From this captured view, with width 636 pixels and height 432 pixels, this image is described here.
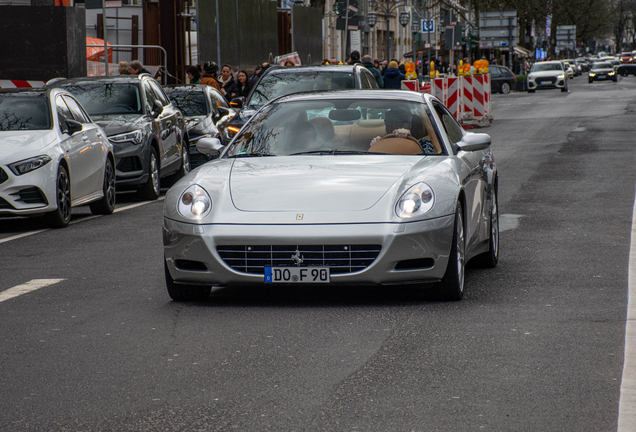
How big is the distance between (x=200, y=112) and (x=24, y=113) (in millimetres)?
5944

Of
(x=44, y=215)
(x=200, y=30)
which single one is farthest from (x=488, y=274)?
(x=200, y=30)

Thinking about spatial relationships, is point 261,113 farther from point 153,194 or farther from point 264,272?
point 153,194

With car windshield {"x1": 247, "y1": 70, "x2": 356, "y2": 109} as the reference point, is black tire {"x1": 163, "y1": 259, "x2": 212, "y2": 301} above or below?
below

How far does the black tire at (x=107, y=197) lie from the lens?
12.6 m

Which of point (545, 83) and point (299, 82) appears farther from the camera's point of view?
point (545, 83)

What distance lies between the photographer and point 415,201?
6.49 metres

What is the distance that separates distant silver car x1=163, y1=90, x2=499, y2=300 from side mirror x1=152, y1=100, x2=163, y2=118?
23.5 feet

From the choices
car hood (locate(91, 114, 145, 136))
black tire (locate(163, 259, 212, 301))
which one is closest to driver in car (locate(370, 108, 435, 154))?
black tire (locate(163, 259, 212, 301))

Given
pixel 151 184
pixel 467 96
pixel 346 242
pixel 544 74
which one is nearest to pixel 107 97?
pixel 151 184

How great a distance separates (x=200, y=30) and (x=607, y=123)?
10.0m

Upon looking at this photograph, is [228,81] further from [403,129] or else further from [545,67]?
[545,67]

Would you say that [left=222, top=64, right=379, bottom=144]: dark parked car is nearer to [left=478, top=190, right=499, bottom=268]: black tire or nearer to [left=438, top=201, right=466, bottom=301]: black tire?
[left=478, top=190, right=499, bottom=268]: black tire

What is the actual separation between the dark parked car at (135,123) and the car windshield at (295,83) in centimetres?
134

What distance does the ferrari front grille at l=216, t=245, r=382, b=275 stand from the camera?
6367mm
